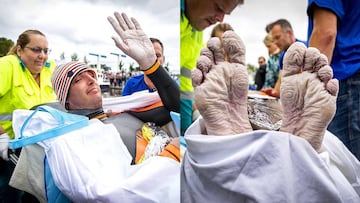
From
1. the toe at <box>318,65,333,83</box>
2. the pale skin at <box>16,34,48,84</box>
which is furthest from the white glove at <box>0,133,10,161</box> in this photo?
the toe at <box>318,65,333,83</box>

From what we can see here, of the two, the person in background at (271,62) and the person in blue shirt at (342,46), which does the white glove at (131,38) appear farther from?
the person in blue shirt at (342,46)

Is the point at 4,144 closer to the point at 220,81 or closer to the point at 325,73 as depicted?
the point at 220,81

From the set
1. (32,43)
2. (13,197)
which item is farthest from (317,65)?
(13,197)

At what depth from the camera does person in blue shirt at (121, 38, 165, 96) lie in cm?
126

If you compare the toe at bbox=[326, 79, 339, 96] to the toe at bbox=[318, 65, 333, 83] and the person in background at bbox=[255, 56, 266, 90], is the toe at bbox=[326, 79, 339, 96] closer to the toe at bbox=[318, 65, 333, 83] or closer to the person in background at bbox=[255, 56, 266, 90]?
the toe at bbox=[318, 65, 333, 83]

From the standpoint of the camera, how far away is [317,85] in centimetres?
113

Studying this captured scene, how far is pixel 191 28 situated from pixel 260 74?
0.25 meters

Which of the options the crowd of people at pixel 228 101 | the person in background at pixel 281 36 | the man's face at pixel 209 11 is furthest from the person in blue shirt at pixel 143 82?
the person in background at pixel 281 36

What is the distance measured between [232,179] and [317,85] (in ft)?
1.18

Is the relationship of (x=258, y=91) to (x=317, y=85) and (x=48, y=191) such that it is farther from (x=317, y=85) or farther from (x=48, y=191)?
(x=48, y=191)

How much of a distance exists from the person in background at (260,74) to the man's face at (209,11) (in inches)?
6.8

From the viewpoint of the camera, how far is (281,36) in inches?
46.1

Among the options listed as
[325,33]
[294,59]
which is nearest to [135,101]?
[294,59]

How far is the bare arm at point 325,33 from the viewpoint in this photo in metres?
1.18
